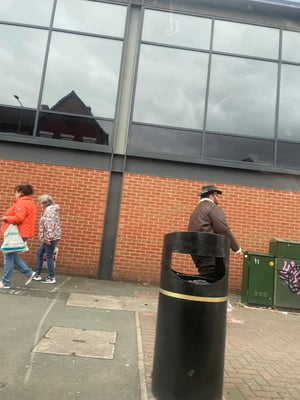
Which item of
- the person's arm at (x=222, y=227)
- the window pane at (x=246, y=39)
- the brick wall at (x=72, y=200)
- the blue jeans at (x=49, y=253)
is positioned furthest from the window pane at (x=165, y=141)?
the person's arm at (x=222, y=227)

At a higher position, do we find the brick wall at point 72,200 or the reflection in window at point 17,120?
the reflection in window at point 17,120

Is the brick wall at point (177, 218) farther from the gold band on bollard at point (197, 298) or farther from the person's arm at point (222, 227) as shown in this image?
the gold band on bollard at point (197, 298)

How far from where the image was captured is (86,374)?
333 centimetres

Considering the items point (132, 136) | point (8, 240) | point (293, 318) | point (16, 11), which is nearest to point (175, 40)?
point (132, 136)

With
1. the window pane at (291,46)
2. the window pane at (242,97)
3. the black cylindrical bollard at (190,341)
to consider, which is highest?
the window pane at (291,46)

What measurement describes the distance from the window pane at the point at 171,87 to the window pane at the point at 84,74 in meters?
0.64

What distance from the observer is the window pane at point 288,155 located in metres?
8.58

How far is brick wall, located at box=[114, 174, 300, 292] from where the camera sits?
8.09 meters

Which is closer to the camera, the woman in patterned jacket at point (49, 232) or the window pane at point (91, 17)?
the woman in patterned jacket at point (49, 232)

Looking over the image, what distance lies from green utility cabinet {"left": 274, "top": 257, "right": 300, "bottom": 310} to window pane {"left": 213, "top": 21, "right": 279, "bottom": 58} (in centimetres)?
511

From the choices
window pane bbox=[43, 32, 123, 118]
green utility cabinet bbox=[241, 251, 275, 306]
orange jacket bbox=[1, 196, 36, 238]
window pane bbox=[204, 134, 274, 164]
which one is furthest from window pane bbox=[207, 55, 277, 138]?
orange jacket bbox=[1, 196, 36, 238]

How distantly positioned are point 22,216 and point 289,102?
6604 millimetres

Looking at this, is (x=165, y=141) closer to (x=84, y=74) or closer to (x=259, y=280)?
(x=84, y=74)

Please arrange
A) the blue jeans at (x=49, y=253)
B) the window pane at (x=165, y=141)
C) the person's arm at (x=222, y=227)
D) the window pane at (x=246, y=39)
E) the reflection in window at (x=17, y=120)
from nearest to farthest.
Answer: the person's arm at (x=222, y=227), the blue jeans at (x=49, y=253), the reflection in window at (x=17, y=120), the window pane at (x=165, y=141), the window pane at (x=246, y=39)
